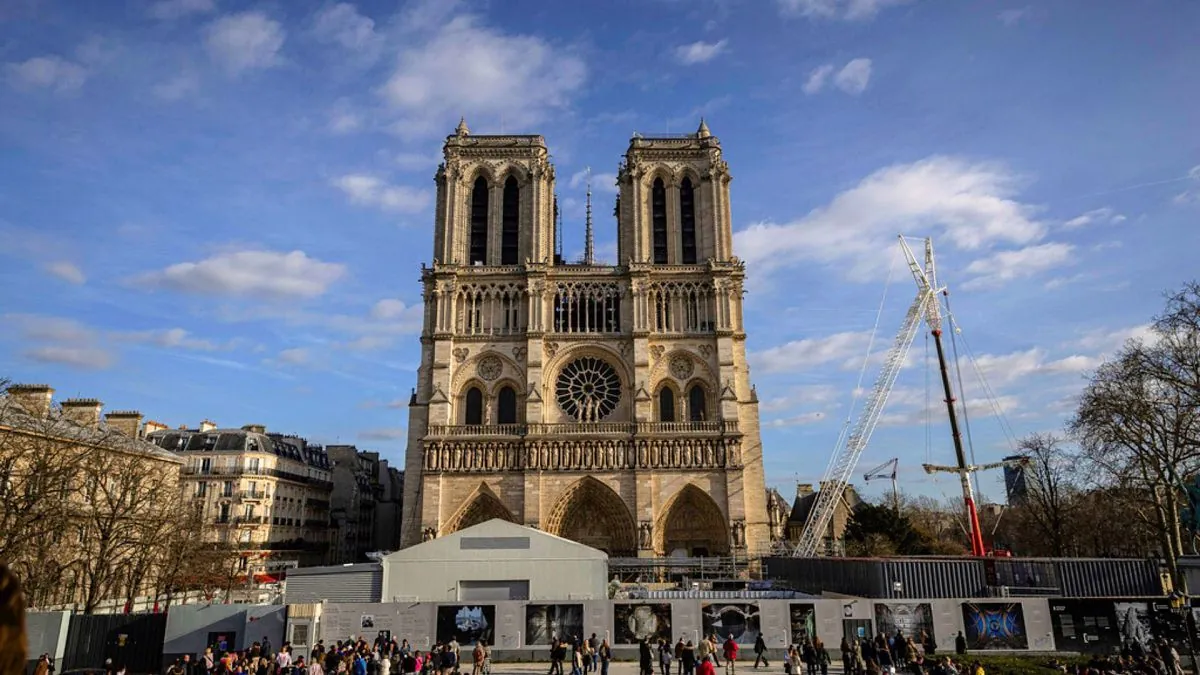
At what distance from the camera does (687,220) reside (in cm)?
4931

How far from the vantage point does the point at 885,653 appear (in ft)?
61.9

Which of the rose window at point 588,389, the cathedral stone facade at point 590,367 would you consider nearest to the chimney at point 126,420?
the cathedral stone facade at point 590,367

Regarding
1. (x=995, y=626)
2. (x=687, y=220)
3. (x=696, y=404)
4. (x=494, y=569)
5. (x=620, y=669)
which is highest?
(x=687, y=220)

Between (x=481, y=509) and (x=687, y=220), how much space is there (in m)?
22.0

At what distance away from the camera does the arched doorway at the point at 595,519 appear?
1651 inches

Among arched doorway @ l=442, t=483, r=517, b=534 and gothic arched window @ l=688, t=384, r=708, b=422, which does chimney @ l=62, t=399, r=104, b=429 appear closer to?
arched doorway @ l=442, t=483, r=517, b=534

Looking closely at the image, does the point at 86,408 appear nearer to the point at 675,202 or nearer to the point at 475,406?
the point at 475,406

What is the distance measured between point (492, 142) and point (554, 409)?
17.8 meters

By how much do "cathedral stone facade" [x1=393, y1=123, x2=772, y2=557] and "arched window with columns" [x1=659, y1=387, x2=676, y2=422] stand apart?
0.28 feet

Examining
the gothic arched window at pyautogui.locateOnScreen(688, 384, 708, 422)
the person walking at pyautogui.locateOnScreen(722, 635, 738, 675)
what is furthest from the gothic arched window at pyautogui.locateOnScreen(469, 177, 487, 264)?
the person walking at pyautogui.locateOnScreen(722, 635, 738, 675)

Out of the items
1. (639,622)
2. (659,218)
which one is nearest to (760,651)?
(639,622)

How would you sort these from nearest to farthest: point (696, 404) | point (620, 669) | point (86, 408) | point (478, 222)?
point (620, 669)
point (86, 408)
point (696, 404)
point (478, 222)

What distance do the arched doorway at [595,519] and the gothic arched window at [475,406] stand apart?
7.30 m

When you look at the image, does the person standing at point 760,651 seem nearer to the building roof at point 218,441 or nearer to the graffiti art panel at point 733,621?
the graffiti art panel at point 733,621
